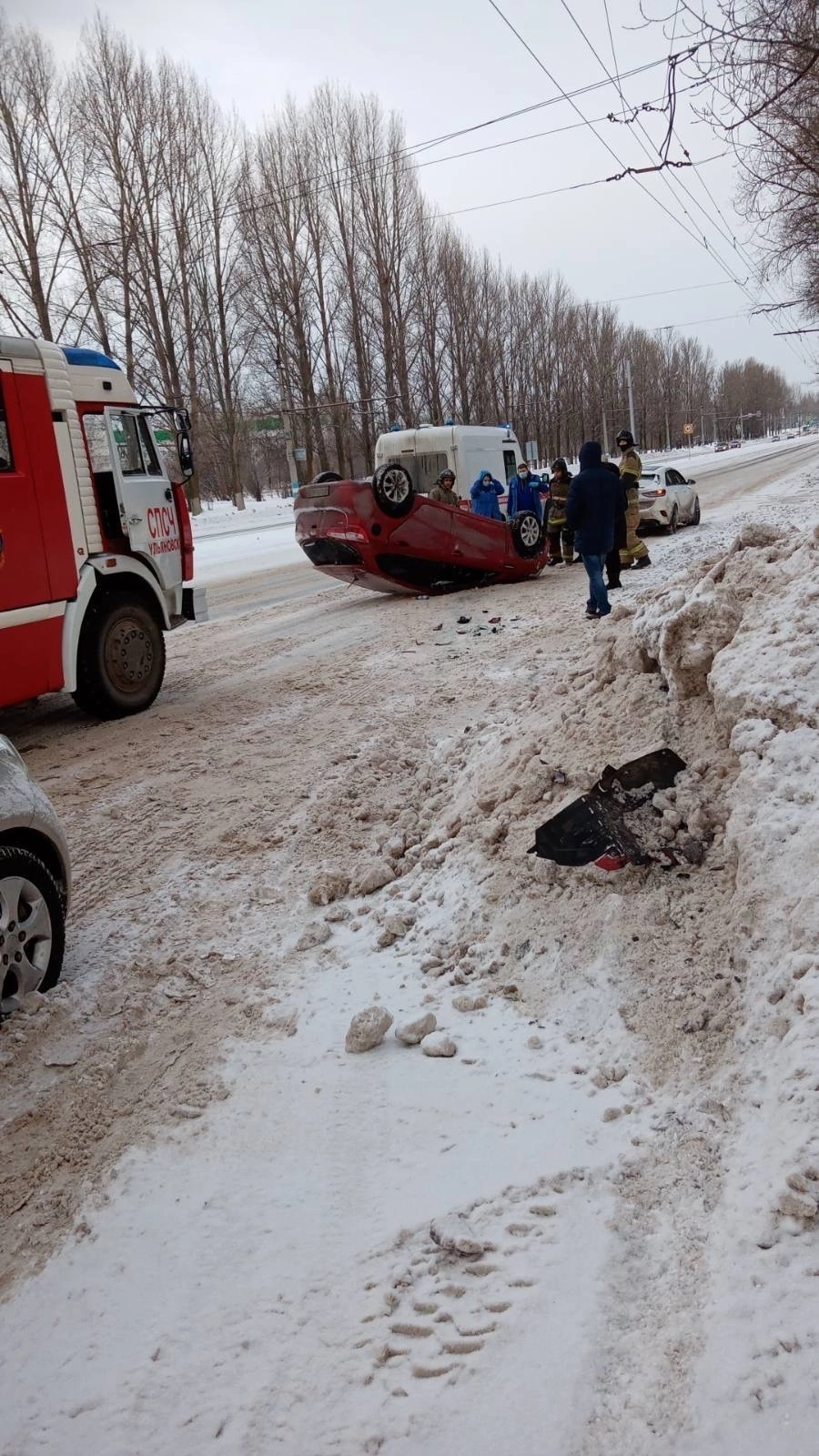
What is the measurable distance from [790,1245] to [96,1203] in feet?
6.43

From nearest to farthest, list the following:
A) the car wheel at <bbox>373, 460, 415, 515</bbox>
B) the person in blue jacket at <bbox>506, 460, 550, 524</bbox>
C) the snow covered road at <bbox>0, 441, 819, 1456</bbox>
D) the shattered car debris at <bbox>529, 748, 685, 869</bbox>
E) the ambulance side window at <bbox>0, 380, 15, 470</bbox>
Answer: the snow covered road at <bbox>0, 441, 819, 1456</bbox>
the shattered car debris at <bbox>529, 748, 685, 869</bbox>
the ambulance side window at <bbox>0, 380, 15, 470</bbox>
the car wheel at <bbox>373, 460, 415, 515</bbox>
the person in blue jacket at <bbox>506, 460, 550, 524</bbox>

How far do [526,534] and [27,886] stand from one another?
11.1 meters

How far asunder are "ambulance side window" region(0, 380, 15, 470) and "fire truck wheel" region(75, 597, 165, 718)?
4.90ft

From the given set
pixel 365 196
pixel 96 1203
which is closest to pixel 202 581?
pixel 96 1203

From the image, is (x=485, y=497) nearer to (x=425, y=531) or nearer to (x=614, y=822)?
(x=425, y=531)

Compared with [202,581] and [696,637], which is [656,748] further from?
[202,581]

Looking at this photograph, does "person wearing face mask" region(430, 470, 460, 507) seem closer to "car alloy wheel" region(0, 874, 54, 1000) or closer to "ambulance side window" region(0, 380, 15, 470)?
"ambulance side window" region(0, 380, 15, 470)

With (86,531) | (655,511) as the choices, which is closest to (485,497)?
(655,511)

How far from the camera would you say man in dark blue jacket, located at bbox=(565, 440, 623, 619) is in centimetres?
1023

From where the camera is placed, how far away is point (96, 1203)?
9.16 feet

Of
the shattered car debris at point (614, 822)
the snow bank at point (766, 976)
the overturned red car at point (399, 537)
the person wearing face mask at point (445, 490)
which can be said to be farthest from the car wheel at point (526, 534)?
the shattered car debris at point (614, 822)

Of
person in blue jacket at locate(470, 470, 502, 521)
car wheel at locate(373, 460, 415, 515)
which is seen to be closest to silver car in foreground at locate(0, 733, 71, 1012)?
car wheel at locate(373, 460, 415, 515)

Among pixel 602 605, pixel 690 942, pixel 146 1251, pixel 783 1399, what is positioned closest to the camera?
pixel 783 1399

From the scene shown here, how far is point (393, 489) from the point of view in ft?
39.3
